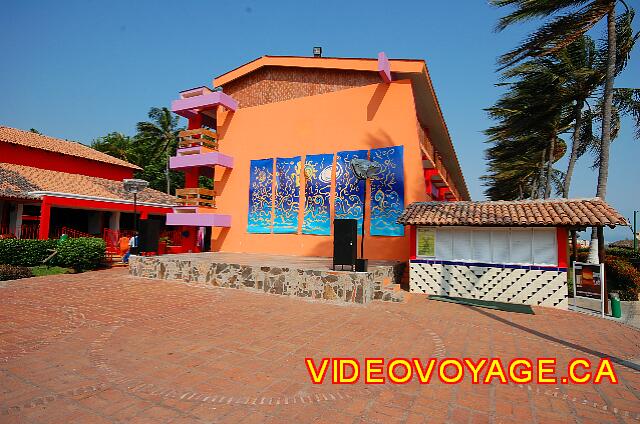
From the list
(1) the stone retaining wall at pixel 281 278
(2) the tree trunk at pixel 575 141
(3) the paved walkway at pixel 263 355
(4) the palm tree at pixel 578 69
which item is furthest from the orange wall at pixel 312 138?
(2) the tree trunk at pixel 575 141

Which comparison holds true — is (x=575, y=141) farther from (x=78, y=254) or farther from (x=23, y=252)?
(x=23, y=252)

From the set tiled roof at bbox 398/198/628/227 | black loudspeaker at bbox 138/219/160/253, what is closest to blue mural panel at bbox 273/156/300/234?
black loudspeaker at bbox 138/219/160/253

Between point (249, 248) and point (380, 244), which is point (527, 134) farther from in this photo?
point (249, 248)

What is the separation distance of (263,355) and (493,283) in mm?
8069

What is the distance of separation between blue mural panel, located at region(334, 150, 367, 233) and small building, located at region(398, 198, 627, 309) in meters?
3.27

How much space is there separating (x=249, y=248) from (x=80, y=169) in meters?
16.8

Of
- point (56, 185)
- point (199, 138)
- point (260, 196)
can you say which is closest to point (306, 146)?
point (260, 196)

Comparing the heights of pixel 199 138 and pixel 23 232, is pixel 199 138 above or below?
Result: above

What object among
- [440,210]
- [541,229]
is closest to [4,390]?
[440,210]

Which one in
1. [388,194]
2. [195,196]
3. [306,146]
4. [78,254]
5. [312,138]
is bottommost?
[78,254]

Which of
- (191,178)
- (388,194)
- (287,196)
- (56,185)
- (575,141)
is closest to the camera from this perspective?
(388,194)

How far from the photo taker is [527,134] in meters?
20.3

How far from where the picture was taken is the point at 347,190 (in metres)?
14.5

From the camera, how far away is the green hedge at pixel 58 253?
46.0ft
